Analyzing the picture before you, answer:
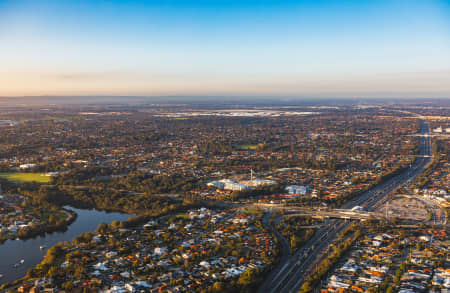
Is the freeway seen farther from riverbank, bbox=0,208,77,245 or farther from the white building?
riverbank, bbox=0,208,77,245

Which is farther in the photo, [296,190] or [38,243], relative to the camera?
[296,190]

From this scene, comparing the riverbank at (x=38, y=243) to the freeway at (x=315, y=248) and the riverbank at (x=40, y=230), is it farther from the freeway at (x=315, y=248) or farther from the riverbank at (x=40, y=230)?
the freeway at (x=315, y=248)

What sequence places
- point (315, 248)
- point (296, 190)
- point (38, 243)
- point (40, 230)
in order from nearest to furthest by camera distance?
point (315, 248) → point (38, 243) → point (40, 230) → point (296, 190)

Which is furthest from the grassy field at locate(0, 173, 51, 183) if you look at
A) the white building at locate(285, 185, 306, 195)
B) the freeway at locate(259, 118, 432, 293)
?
the freeway at locate(259, 118, 432, 293)

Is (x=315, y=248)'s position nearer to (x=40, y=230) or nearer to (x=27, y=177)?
(x=40, y=230)

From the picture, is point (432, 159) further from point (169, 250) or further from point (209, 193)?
point (169, 250)

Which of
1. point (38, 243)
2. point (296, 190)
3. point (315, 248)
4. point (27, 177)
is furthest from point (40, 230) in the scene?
point (296, 190)
